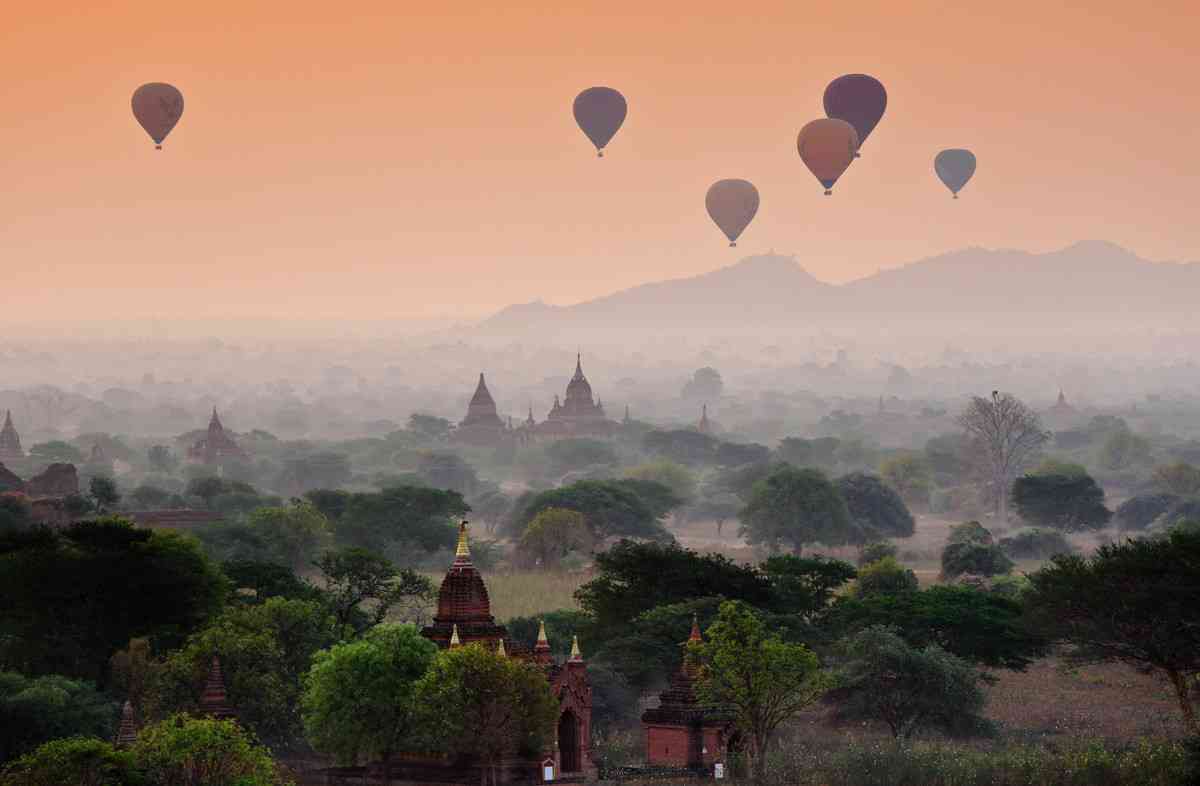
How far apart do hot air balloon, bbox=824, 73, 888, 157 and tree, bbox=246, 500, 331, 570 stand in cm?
5376

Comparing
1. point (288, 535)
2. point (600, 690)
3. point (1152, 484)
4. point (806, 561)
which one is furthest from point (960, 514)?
point (600, 690)

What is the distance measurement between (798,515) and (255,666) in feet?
221

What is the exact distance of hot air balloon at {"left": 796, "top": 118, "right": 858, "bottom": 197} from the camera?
14175 cm

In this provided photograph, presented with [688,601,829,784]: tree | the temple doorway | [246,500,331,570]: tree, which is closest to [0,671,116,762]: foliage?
the temple doorway

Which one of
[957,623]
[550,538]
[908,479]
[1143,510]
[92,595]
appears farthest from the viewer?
[908,479]

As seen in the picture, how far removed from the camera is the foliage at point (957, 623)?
6975 cm

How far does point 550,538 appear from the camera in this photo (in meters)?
111

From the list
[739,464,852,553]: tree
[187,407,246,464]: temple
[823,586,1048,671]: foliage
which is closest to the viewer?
[823,586,1048,671]: foliage

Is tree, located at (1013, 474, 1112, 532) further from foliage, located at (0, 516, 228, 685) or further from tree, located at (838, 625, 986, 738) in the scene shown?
foliage, located at (0, 516, 228, 685)

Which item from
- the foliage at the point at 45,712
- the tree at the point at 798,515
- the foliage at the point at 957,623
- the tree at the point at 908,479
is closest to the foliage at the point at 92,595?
the foliage at the point at 45,712

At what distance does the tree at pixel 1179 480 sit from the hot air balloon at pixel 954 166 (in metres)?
37.4

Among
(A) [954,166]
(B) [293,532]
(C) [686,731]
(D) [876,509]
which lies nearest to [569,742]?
(C) [686,731]

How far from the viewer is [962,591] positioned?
73688 mm

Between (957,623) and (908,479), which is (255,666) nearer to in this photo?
(957,623)
